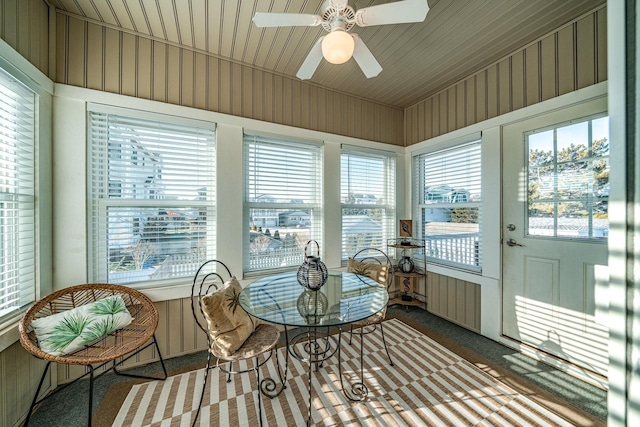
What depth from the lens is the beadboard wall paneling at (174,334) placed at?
7.02ft

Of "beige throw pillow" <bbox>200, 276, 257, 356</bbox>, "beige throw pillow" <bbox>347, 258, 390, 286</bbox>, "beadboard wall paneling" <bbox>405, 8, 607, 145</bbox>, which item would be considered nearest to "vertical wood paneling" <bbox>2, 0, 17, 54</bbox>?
"beige throw pillow" <bbox>200, 276, 257, 356</bbox>

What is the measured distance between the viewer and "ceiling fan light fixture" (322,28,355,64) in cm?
142

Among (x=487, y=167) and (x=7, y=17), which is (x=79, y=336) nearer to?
(x=7, y=17)

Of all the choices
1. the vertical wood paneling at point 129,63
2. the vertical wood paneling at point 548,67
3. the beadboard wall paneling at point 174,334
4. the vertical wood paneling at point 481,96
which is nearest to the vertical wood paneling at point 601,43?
the vertical wood paneling at point 548,67

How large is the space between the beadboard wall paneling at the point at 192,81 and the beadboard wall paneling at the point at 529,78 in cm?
97

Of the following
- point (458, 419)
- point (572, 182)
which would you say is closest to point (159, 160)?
point (458, 419)

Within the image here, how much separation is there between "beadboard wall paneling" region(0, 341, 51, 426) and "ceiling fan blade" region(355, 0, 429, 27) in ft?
9.67

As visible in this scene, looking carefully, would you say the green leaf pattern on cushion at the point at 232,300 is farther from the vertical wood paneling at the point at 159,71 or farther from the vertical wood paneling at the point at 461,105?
the vertical wood paneling at the point at 461,105

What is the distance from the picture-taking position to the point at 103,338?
1667 mm

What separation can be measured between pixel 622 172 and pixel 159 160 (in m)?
2.90

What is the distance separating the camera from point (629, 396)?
818 mm

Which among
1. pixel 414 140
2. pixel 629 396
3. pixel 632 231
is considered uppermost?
pixel 414 140

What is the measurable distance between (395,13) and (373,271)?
2.01 meters

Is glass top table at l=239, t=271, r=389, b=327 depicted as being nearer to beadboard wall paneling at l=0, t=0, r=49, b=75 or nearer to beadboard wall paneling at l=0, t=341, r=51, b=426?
beadboard wall paneling at l=0, t=341, r=51, b=426
